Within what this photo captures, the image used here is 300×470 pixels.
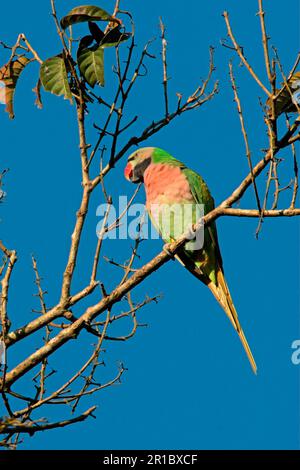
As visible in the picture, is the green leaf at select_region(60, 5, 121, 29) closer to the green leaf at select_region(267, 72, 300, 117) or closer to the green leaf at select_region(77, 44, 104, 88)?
the green leaf at select_region(77, 44, 104, 88)

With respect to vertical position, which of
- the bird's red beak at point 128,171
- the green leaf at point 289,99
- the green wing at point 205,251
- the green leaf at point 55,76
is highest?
the bird's red beak at point 128,171

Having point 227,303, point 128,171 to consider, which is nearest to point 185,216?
point 227,303

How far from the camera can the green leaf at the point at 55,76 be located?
11.4 feet

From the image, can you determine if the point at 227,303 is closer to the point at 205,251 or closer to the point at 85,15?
the point at 205,251

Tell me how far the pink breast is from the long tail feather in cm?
75

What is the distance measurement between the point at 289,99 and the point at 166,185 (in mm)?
2192

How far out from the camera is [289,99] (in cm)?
323

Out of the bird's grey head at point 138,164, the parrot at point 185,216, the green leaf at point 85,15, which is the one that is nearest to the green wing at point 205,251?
the parrot at point 185,216

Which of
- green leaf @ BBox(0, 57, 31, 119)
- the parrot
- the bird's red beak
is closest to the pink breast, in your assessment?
the parrot

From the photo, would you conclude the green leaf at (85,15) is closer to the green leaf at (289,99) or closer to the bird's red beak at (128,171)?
the green leaf at (289,99)

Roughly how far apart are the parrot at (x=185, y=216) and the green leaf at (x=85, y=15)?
6.27 ft

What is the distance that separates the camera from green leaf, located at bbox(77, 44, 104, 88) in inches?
136

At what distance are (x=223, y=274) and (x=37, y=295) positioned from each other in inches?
79.4
